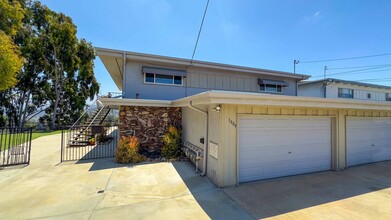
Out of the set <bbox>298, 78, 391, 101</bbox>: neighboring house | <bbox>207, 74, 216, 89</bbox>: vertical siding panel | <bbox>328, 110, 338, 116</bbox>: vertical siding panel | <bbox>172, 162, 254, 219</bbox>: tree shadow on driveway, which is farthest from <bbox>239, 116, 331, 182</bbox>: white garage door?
<bbox>298, 78, 391, 101</bbox>: neighboring house

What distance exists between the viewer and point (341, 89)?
59.4ft

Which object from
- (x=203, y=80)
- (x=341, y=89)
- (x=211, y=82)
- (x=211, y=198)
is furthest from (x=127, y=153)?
(x=341, y=89)

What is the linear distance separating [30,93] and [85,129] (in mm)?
16061

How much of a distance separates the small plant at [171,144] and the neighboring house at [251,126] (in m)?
0.52

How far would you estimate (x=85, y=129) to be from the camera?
10.8m

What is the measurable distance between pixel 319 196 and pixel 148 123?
7157 mm

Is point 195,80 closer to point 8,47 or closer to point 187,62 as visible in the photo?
point 187,62

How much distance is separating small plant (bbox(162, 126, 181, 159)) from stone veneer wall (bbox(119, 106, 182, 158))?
2.02 ft

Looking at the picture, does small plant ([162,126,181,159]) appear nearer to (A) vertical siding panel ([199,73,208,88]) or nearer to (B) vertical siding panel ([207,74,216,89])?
(A) vertical siding panel ([199,73,208,88])

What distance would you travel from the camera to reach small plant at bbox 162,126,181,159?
25.8 feet

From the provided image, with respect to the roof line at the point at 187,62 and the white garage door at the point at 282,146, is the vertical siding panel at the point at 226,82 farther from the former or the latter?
the white garage door at the point at 282,146

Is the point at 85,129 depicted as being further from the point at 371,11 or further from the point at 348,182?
the point at 371,11

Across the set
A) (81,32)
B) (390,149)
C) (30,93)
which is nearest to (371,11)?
(390,149)

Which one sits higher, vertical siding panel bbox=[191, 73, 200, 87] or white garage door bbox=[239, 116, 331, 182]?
vertical siding panel bbox=[191, 73, 200, 87]
